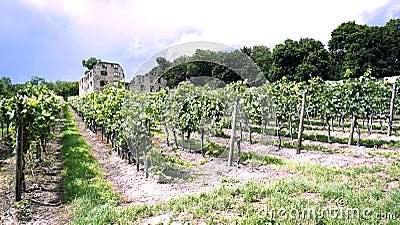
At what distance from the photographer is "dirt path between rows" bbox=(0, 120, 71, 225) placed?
15.2ft

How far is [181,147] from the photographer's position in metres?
10.6

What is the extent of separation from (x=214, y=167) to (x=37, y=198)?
3.95 metres

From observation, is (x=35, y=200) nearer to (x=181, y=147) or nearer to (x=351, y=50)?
(x=181, y=147)

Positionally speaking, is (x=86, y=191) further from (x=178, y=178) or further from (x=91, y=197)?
(x=178, y=178)

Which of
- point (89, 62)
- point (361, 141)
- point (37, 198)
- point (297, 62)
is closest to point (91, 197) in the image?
point (37, 198)

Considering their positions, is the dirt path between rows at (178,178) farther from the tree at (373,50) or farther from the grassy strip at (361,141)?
the tree at (373,50)

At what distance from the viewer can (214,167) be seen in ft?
24.5

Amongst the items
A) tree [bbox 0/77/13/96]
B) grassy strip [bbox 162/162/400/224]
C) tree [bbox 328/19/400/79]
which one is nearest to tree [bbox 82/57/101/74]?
tree [bbox 0/77/13/96]

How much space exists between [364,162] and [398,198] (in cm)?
359

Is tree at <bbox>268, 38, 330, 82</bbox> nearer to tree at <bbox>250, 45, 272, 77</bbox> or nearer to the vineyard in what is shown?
tree at <bbox>250, 45, 272, 77</bbox>

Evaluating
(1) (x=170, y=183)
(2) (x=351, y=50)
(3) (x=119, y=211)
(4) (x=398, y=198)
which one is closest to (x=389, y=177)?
(4) (x=398, y=198)

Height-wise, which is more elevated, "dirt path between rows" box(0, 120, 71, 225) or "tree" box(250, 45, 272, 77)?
"tree" box(250, 45, 272, 77)

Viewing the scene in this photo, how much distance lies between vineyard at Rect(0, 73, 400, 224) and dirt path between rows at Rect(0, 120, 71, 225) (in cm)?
12

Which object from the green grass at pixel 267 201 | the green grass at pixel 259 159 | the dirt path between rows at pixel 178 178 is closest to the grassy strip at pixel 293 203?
the green grass at pixel 267 201
